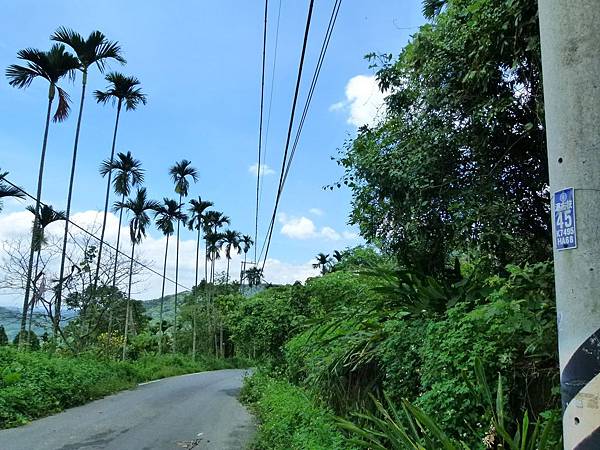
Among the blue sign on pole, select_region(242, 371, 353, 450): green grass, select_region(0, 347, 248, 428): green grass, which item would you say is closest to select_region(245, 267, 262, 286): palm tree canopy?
select_region(0, 347, 248, 428): green grass

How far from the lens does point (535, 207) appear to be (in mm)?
6469

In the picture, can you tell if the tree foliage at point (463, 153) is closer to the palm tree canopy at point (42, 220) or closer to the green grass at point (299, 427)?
the green grass at point (299, 427)

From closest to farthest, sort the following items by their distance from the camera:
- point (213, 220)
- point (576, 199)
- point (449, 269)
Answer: point (576, 199) < point (449, 269) < point (213, 220)

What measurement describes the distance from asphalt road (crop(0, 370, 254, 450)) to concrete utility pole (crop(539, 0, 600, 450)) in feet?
29.2

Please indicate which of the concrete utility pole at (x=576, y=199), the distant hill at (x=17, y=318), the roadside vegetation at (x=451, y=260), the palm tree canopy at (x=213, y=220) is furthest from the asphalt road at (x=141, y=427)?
the palm tree canopy at (x=213, y=220)

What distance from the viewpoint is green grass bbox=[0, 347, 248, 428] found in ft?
40.9

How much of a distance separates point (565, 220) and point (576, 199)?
74mm

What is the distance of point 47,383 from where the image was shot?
14602 millimetres

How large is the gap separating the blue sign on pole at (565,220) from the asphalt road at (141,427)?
29.4 feet

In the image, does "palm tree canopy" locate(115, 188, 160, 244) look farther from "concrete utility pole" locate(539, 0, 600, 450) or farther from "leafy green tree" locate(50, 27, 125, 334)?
"concrete utility pole" locate(539, 0, 600, 450)

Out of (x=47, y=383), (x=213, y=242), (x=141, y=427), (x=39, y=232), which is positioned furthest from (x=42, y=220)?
(x=213, y=242)

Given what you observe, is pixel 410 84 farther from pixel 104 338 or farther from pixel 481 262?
pixel 104 338

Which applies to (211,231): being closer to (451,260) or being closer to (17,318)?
(17,318)

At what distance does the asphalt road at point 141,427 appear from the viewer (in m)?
9.66
